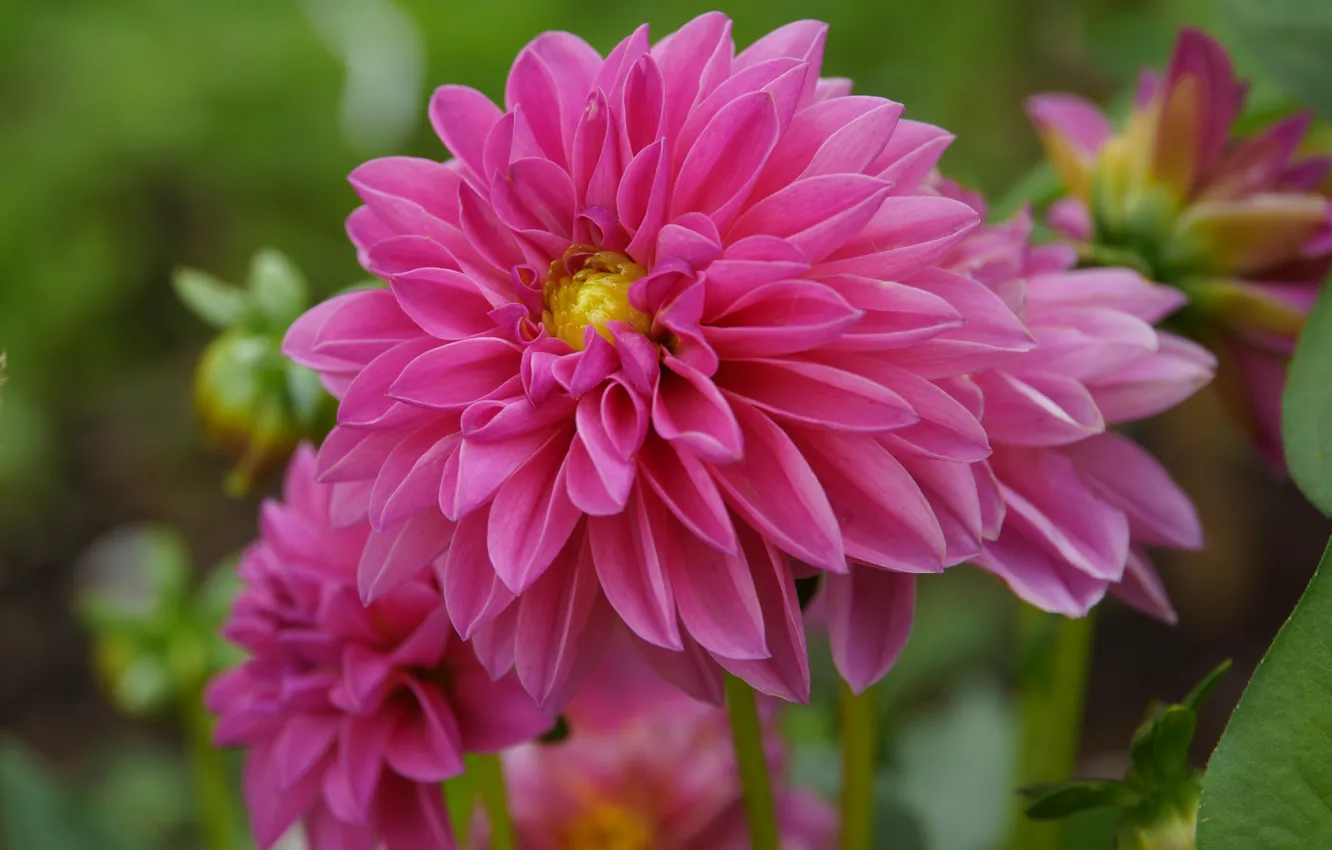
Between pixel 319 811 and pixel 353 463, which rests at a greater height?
pixel 353 463

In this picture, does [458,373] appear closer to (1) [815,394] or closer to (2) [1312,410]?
(1) [815,394]

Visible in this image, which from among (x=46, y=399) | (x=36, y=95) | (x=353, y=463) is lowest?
(x=46, y=399)

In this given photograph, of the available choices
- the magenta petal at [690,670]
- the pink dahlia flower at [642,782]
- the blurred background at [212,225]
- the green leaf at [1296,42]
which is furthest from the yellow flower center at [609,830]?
the blurred background at [212,225]

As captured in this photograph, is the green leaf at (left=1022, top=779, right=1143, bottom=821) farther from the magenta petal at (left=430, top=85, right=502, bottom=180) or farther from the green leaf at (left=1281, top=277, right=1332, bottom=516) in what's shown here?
the magenta petal at (left=430, top=85, right=502, bottom=180)

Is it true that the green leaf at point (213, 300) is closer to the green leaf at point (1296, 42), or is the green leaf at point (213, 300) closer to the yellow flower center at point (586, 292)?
the yellow flower center at point (586, 292)

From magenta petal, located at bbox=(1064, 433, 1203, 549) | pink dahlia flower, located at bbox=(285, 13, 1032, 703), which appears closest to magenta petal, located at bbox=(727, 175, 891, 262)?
pink dahlia flower, located at bbox=(285, 13, 1032, 703)

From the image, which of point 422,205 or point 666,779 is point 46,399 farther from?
point 422,205

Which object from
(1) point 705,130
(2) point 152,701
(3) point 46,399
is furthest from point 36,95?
(1) point 705,130

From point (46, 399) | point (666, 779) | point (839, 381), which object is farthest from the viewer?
point (46, 399)

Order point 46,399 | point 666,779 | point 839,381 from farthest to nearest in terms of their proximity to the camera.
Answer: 1. point 46,399
2. point 666,779
3. point 839,381
